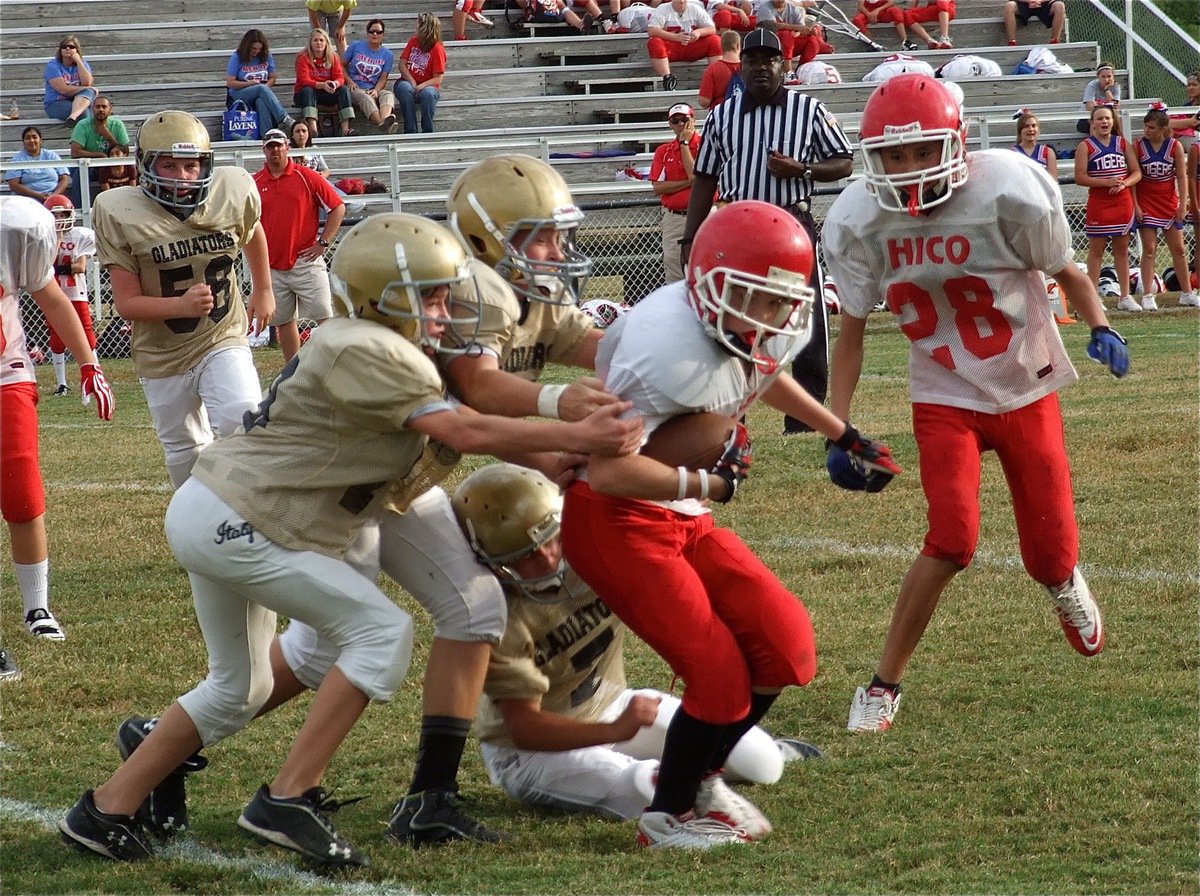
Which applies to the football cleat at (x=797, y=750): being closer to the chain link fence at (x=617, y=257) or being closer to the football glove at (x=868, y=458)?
the football glove at (x=868, y=458)

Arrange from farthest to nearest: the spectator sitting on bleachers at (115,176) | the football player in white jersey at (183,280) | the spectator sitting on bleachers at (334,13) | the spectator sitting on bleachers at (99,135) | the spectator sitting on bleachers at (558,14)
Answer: the spectator sitting on bleachers at (558,14) → the spectator sitting on bleachers at (334,13) → the spectator sitting on bleachers at (99,135) → the spectator sitting on bleachers at (115,176) → the football player in white jersey at (183,280)

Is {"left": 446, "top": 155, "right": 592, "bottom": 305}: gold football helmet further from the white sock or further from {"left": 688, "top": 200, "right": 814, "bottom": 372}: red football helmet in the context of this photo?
the white sock

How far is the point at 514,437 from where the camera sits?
3.14m

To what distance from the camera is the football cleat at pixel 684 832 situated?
3393mm

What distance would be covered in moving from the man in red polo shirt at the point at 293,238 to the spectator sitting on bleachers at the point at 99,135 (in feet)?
14.9

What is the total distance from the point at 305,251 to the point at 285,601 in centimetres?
765

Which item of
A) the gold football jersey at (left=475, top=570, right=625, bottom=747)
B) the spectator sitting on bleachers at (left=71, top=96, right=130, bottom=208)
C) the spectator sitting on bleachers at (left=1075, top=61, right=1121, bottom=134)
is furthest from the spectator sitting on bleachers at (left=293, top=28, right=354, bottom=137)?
the gold football jersey at (left=475, top=570, right=625, bottom=747)

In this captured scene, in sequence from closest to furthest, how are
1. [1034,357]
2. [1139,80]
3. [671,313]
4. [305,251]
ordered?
[671,313], [1034,357], [305,251], [1139,80]

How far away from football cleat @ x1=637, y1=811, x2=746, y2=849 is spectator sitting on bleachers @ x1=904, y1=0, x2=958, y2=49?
17.5m

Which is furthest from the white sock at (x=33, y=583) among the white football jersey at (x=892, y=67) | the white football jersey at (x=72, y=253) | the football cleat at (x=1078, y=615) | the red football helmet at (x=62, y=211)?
the white football jersey at (x=892, y=67)

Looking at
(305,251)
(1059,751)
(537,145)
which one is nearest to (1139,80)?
(537,145)

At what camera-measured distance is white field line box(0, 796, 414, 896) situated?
3.23m

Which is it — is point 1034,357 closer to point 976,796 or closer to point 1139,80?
point 976,796

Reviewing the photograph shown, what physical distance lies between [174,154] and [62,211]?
707cm
